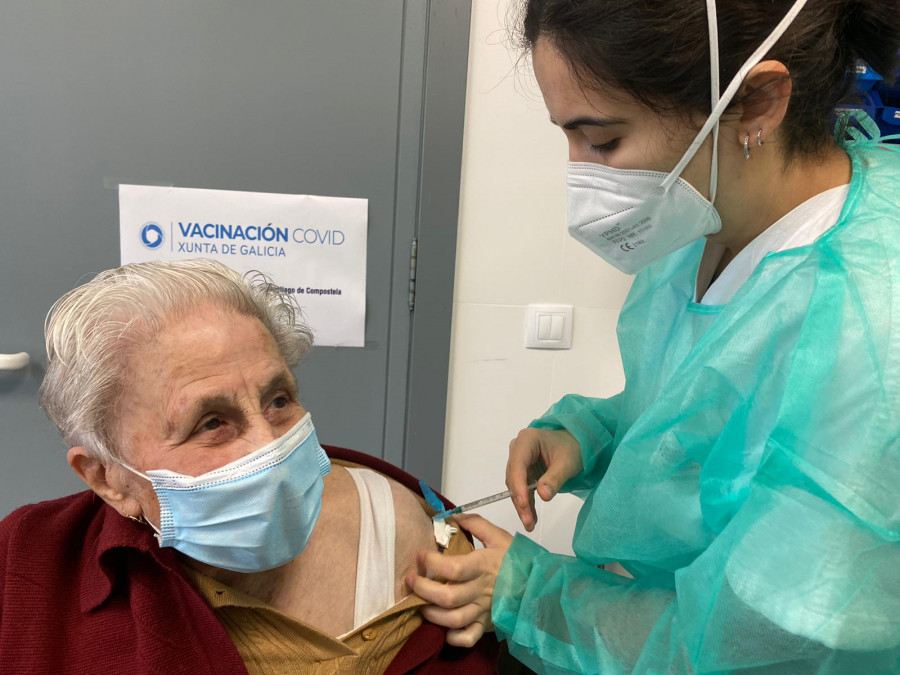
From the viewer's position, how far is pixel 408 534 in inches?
42.2

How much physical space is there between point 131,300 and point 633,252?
2.33 ft

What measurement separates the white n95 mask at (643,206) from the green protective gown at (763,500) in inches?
4.5

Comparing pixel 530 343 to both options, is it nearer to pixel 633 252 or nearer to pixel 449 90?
pixel 449 90

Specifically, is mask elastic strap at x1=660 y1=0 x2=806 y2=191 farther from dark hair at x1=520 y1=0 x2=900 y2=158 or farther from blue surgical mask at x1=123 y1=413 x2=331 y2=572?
blue surgical mask at x1=123 y1=413 x2=331 y2=572

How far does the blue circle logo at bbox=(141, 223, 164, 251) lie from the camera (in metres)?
1.58

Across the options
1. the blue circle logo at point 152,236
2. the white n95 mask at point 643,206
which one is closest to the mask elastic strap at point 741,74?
the white n95 mask at point 643,206

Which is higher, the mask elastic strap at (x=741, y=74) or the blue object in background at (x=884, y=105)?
the blue object in background at (x=884, y=105)

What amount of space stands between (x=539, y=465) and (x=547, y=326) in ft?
1.93

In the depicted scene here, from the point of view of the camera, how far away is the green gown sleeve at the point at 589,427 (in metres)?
1.20

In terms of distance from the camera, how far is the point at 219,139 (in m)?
1.57

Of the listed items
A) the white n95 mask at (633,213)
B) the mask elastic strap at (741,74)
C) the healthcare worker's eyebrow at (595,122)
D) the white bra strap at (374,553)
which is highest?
the mask elastic strap at (741,74)

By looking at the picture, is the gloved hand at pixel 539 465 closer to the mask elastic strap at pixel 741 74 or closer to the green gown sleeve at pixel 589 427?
the green gown sleeve at pixel 589 427

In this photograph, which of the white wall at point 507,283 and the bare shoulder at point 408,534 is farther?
the white wall at point 507,283

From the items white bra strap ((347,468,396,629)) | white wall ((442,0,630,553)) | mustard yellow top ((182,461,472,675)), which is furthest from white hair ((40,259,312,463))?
white wall ((442,0,630,553))
